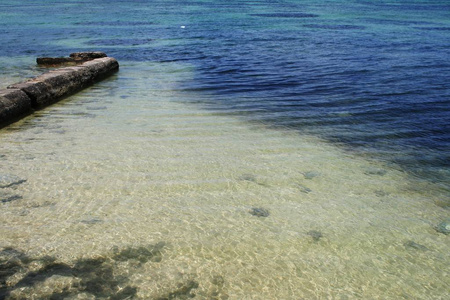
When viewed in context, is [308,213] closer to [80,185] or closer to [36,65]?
[80,185]

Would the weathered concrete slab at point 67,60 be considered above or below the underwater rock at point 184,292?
above

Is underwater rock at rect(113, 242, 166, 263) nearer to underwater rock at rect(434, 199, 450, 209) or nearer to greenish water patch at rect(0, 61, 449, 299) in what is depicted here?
greenish water patch at rect(0, 61, 449, 299)

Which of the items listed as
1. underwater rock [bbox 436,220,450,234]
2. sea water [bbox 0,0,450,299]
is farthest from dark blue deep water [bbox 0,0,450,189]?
underwater rock [bbox 436,220,450,234]

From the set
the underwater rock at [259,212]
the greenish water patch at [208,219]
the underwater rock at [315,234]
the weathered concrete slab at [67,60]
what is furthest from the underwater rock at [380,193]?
the weathered concrete slab at [67,60]

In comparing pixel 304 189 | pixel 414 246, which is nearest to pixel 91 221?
pixel 304 189

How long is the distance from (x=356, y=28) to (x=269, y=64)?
1055 centimetres

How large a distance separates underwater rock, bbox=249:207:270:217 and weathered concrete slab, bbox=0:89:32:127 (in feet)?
12.0

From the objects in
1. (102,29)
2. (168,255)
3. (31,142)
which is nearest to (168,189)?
(168,255)

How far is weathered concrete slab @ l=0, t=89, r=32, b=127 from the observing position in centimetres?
498

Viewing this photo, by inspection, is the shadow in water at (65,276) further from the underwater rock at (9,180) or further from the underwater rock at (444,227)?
the underwater rock at (444,227)

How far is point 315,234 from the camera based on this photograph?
2691 millimetres

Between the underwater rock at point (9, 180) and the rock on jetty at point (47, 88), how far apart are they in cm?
186

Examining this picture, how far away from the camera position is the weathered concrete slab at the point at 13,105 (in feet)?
16.3

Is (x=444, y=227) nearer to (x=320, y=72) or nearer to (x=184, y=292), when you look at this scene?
(x=184, y=292)
